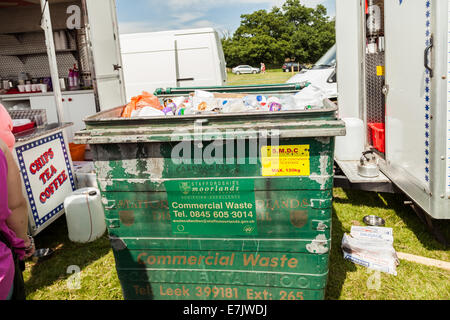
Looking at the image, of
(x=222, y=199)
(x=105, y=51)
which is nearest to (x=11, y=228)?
(x=222, y=199)

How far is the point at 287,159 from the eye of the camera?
210 cm

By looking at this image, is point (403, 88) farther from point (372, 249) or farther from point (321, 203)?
point (321, 203)

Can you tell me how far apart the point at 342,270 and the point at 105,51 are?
491 cm

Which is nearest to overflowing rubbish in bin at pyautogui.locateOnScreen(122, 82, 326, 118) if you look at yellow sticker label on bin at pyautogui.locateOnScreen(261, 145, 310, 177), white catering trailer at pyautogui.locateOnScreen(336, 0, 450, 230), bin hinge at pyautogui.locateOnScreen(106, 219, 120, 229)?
yellow sticker label on bin at pyautogui.locateOnScreen(261, 145, 310, 177)

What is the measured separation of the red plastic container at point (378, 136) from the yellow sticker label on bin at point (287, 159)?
2903mm

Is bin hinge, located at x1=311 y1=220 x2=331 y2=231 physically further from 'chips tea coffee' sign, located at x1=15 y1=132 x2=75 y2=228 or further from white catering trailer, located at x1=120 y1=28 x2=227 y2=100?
white catering trailer, located at x1=120 y1=28 x2=227 y2=100

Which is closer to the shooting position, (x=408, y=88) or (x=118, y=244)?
(x=118, y=244)

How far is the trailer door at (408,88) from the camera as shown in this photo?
3176 millimetres

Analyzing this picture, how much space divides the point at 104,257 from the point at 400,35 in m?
3.51

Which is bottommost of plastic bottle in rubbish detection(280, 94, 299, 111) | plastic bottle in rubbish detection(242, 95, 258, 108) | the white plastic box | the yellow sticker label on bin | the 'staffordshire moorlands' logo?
the white plastic box

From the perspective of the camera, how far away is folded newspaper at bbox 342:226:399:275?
3.26m

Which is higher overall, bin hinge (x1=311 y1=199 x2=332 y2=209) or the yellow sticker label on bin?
the yellow sticker label on bin

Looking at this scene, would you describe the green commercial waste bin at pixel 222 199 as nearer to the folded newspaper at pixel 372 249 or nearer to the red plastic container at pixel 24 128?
the folded newspaper at pixel 372 249

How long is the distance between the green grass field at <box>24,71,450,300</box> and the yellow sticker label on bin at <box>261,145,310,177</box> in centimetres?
132
